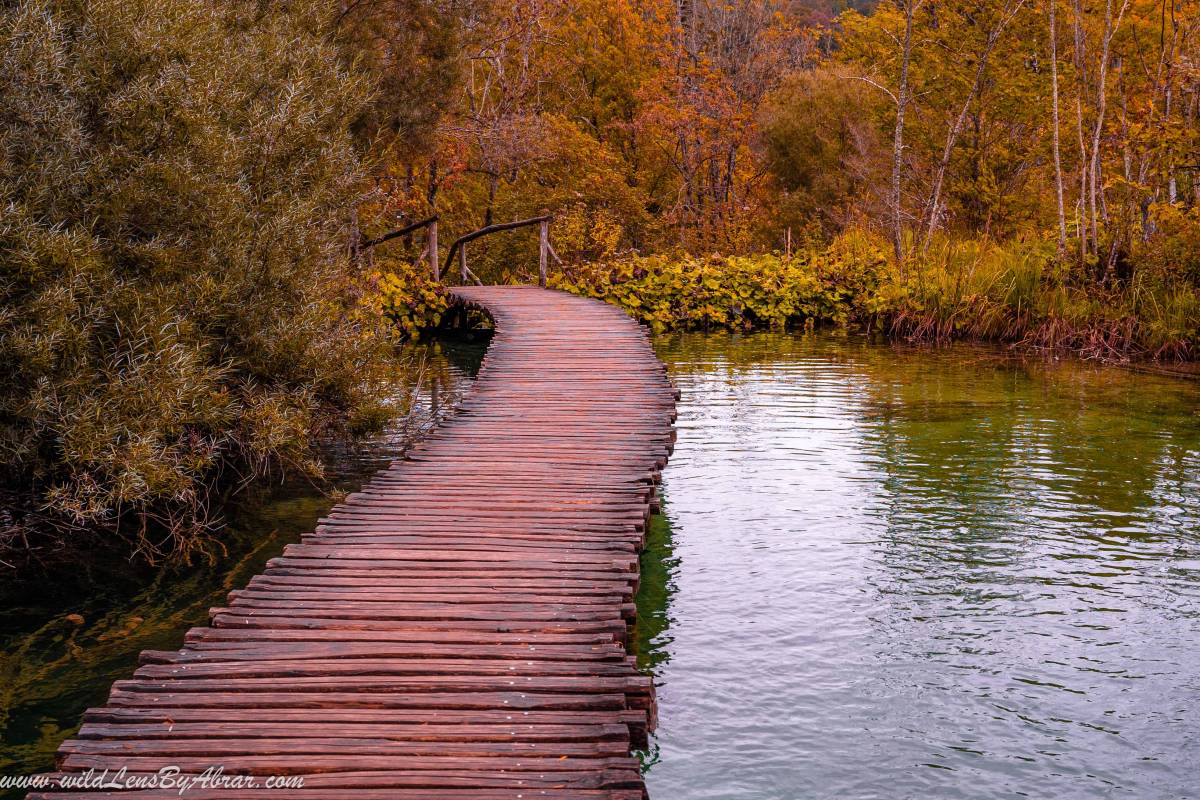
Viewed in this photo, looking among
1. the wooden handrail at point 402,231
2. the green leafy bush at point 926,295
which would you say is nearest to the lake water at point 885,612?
the wooden handrail at point 402,231

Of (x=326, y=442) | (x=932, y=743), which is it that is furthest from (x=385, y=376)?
(x=932, y=743)

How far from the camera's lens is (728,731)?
5824 mm

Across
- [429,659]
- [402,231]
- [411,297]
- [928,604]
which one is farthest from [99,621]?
[411,297]

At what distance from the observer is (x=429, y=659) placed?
5270 mm

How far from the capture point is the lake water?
5.57 meters

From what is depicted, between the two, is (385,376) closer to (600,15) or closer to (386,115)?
(386,115)

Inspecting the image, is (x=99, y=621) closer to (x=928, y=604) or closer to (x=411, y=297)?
(x=928, y=604)

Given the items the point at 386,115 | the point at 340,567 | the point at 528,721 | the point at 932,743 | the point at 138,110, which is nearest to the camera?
the point at 528,721

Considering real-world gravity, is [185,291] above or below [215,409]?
above

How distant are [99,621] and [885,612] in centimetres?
491

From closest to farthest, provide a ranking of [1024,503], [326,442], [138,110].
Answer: [138,110]
[1024,503]
[326,442]

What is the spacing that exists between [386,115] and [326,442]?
5097mm

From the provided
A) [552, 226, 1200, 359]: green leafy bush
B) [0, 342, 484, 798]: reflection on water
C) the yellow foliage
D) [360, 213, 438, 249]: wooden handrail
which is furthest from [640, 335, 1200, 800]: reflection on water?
the yellow foliage

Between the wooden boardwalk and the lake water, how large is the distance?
71 centimetres
